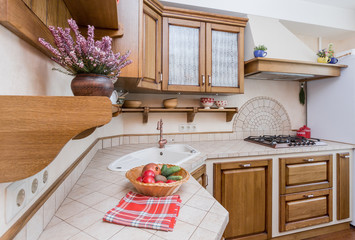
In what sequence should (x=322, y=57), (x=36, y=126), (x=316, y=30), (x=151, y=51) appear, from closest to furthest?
(x=36, y=126), (x=151, y=51), (x=322, y=57), (x=316, y=30)

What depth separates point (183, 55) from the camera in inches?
74.6

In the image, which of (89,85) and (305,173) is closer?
(89,85)

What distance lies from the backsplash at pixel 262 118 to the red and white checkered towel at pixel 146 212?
190cm

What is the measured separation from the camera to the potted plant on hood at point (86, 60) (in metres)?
0.55

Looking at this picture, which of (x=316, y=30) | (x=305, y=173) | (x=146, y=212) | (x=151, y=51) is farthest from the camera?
(x=316, y=30)

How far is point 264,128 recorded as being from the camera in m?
2.51

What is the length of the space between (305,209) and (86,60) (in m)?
2.37

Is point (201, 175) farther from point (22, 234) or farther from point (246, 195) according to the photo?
point (22, 234)

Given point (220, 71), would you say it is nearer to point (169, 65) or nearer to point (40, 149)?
point (169, 65)

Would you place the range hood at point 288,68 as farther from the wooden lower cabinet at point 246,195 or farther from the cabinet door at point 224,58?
the wooden lower cabinet at point 246,195

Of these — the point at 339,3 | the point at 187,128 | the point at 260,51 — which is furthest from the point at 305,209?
the point at 339,3

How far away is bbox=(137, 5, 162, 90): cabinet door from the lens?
60.4 inches

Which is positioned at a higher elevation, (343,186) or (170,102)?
(170,102)

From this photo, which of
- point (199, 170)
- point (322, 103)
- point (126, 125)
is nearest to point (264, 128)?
point (322, 103)
